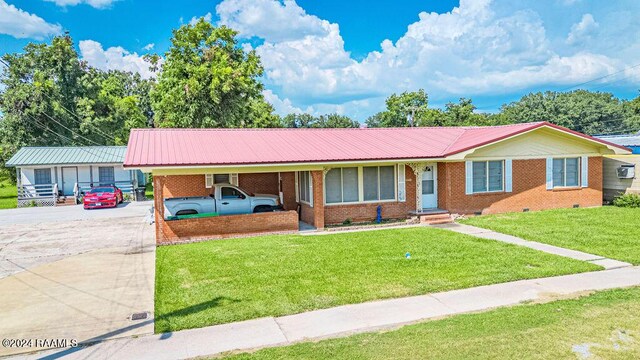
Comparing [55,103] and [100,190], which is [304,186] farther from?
[55,103]

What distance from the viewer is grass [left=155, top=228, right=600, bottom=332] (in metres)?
8.21

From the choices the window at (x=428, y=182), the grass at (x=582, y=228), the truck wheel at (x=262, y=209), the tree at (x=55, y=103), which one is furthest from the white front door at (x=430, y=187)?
the tree at (x=55, y=103)

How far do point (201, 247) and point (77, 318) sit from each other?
19.6ft

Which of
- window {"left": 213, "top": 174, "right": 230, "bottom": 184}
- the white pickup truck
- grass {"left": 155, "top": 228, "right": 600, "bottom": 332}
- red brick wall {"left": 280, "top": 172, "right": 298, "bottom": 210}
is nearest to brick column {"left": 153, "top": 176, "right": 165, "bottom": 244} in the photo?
grass {"left": 155, "top": 228, "right": 600, "bottom": 332}

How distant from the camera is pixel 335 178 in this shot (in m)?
17.4

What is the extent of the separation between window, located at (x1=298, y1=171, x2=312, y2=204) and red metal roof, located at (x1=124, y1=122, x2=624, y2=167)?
119 centimetres

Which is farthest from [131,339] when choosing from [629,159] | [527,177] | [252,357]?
[629,159]

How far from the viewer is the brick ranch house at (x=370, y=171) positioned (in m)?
15.5

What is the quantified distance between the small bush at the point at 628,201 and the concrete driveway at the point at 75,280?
19453mm

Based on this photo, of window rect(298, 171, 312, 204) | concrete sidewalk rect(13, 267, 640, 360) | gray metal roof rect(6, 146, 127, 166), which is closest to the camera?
concrete sidewalk rect(13, 267, 640, 360)

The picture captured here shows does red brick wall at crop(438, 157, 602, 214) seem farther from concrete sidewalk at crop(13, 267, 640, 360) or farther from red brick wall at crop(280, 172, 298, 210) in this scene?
concrete sidewalk at crop(13, 267, 640, 360)

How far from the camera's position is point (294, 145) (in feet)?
58.8

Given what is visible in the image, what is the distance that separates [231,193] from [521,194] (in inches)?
471

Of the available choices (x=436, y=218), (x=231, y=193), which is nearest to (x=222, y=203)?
(x=231, y=193)
